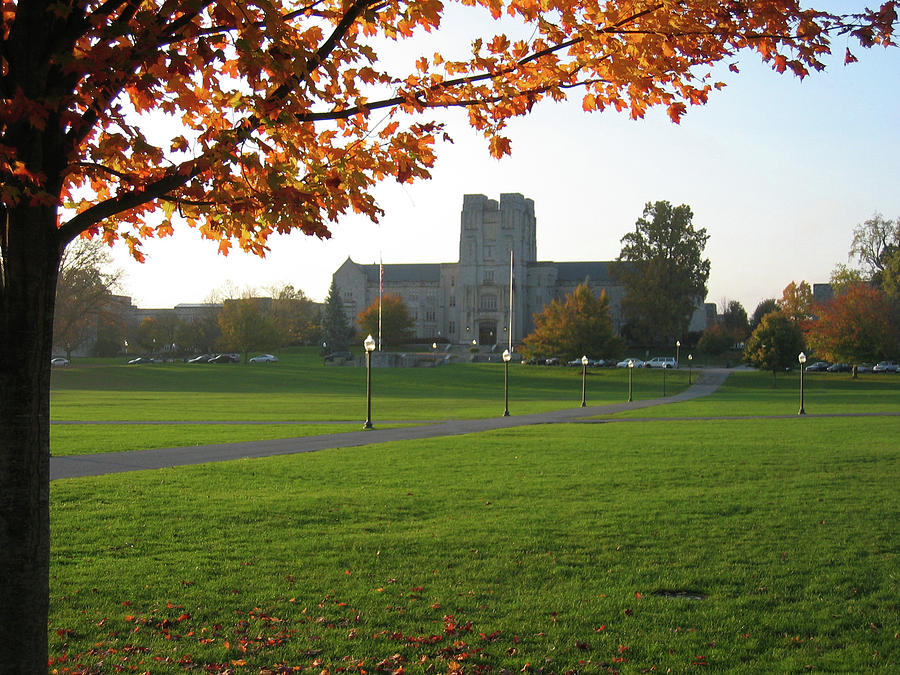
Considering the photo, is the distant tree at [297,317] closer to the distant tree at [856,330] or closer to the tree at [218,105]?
the distant tree at [856,330]

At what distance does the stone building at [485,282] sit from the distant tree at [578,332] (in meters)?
23.3

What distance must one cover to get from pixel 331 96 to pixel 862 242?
89.7 metres

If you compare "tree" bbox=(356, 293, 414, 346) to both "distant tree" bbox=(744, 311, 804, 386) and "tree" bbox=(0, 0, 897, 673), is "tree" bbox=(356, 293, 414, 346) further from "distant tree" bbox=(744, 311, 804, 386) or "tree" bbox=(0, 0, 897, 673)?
"tree" bbox=(0, 0, 897, 673)

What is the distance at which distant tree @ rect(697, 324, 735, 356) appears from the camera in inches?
3752

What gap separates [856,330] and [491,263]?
53.4 metres

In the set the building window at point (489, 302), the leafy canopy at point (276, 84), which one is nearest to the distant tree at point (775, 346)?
the building window at point (489, 302)

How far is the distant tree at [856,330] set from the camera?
226 feet

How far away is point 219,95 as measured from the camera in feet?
16.0

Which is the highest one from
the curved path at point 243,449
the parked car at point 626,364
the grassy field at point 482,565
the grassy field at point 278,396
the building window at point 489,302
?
the building window at point 489,302

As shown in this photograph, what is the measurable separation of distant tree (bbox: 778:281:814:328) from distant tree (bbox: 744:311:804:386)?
2651 cm

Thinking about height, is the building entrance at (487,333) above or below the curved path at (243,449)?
above

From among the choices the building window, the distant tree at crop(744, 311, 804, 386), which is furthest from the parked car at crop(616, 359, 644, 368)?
the building window

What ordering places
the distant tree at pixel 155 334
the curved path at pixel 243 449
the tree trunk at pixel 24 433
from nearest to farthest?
1. the tree trunk at pixel 24 433
2. the curved path at pixel 243 449
3. the distant tree at pixel 155 334

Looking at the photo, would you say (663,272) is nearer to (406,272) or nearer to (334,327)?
(334,327)
